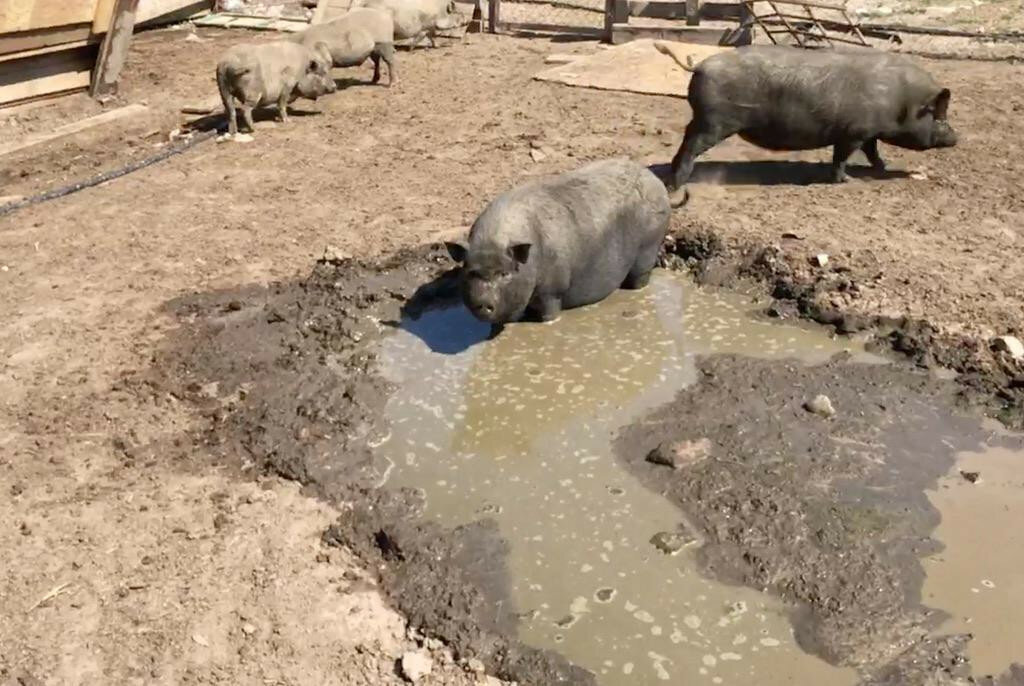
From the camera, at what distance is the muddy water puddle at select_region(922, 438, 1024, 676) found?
4379 millimetres

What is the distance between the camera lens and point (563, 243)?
661 centimetres

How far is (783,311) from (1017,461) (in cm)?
186

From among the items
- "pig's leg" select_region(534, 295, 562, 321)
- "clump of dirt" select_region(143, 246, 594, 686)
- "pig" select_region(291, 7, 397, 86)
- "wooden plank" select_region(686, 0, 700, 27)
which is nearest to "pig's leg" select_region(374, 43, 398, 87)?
"pig" select_region(291, 7, 397, 86)

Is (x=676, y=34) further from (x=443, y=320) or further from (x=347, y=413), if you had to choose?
(x=347, y=413)

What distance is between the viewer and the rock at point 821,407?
579 cm

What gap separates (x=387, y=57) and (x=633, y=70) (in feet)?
9.16

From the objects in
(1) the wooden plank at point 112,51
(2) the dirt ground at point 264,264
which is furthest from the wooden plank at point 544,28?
(1) the wooden plank at point 112,51

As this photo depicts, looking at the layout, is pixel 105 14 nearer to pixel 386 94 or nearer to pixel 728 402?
pixel 386 94

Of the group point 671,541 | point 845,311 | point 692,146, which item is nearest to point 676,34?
point 692,146

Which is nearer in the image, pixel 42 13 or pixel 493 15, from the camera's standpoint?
pixel 42 13

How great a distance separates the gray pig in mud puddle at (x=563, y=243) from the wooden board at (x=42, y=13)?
629cm

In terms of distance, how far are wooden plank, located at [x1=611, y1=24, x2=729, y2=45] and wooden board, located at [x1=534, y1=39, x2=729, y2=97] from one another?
0.57 m

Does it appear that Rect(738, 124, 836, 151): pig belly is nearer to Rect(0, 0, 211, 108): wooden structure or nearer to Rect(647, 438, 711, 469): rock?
Rect(647, 438, 711, 469): rock

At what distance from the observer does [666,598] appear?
457 cm
